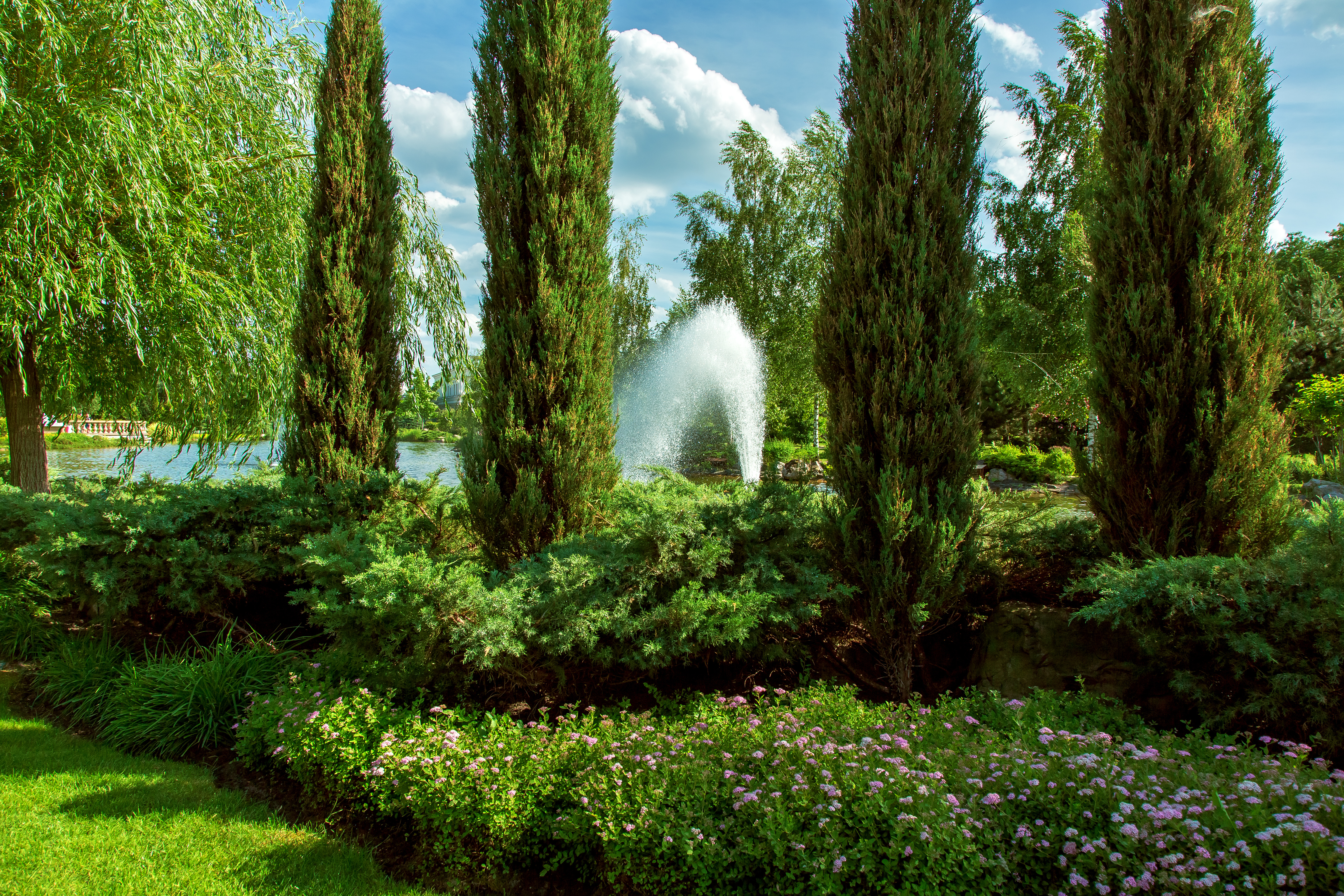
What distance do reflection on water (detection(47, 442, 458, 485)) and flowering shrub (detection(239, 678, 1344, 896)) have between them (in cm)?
227

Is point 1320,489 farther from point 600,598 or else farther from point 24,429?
point 24,429

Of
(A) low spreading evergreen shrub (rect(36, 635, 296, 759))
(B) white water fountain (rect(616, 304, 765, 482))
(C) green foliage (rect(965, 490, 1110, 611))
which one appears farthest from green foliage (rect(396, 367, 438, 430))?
(B) white water fountain (rect(616, 304, 765, 482))

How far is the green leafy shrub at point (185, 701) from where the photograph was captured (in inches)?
151

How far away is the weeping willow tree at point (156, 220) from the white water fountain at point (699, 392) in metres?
11.1

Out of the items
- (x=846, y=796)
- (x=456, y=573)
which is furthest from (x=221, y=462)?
(x=846, y=796)

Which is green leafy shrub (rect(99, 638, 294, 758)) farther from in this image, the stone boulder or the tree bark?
the stone boulder

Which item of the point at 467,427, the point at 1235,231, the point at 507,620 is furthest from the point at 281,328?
the point at 1235,231

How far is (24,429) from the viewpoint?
23.6 ft

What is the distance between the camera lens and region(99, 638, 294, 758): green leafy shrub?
3.84 m

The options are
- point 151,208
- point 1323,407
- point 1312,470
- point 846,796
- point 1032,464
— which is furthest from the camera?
point 1032,464

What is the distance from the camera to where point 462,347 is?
26.1 ft

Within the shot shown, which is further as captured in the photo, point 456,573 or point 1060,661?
point 1060,661

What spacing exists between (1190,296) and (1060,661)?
211 cm

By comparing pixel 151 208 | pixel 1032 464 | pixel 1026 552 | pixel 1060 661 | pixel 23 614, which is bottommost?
pixel 23 614
